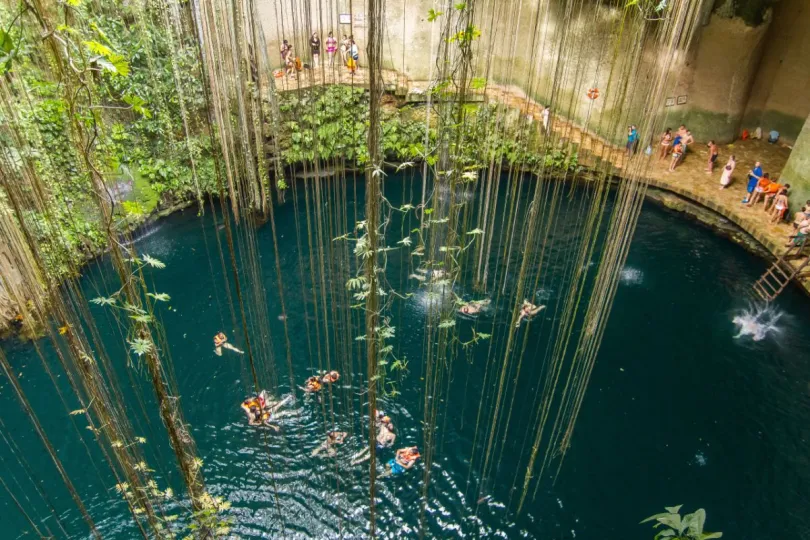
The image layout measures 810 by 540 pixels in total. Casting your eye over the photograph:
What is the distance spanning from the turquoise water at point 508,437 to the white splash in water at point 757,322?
0.09 m

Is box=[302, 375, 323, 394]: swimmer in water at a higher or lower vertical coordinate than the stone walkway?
lower

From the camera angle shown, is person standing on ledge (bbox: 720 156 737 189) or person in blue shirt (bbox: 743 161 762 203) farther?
person standing on ledge (bbox: 720 156 737 189)

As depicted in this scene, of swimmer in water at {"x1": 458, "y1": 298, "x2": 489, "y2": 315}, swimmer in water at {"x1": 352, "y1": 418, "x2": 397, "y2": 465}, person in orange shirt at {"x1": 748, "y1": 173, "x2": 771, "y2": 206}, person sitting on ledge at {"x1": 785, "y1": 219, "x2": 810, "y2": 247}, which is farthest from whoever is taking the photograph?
person in orange shirt at {"x1": 748, "y1": 173, "x2": 771, "y2": 206}

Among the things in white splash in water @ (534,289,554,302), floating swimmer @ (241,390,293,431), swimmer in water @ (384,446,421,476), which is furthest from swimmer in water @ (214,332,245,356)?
white splash in water @ (534,289,554,302)

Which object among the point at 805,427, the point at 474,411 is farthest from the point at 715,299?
the point at 474,411

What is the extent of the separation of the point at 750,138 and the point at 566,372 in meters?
9.73

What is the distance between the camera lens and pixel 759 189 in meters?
11.4

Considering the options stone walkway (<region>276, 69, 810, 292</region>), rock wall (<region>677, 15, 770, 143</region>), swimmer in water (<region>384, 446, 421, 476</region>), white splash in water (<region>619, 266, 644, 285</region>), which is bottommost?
swimmer in water (<region>384, 446, 421, 476</region>)

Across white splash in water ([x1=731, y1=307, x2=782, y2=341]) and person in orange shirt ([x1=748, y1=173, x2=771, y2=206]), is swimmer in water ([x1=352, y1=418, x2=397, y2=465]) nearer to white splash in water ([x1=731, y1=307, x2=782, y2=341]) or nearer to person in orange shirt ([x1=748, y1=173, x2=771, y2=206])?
white splash in water ([x1=731, y1=307, x2=782, y2=341])

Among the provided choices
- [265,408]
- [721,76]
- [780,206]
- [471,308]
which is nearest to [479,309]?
[471,308]

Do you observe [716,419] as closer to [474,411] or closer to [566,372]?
[566,372]

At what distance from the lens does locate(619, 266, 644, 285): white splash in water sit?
34.1ft

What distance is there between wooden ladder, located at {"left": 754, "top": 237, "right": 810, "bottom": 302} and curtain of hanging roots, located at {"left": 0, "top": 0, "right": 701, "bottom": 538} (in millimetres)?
2947

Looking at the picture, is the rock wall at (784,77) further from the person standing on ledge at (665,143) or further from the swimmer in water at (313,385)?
the swimmer in water at (313,385)
